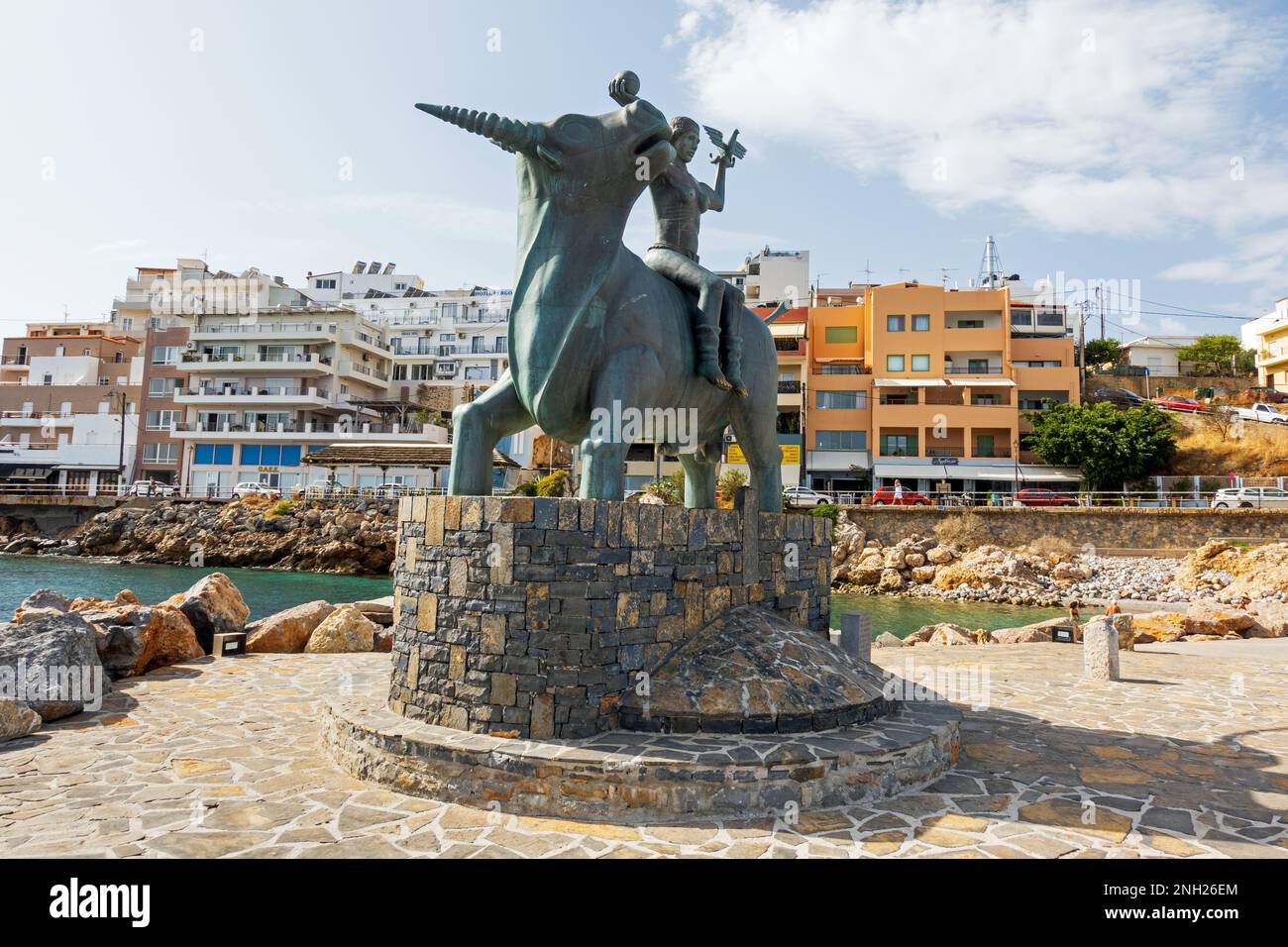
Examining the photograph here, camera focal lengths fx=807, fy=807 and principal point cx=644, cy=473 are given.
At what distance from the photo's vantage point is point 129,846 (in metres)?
4.41

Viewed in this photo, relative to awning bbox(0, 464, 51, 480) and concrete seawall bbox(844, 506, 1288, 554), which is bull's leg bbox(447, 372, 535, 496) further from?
awning bbox(0, 464, 51, 480)

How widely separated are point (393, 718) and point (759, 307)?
35.1 m

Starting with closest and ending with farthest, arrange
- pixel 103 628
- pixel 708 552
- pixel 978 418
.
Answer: pixel 708 552 → pixel 103 628 → pixel 978 418

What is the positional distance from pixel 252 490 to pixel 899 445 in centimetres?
3208

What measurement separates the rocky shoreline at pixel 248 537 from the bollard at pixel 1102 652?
27.7 meters

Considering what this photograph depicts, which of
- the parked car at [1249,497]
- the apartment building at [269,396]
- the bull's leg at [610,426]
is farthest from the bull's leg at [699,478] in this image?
the apartment building at [269,396]

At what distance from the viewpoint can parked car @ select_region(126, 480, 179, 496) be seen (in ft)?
133

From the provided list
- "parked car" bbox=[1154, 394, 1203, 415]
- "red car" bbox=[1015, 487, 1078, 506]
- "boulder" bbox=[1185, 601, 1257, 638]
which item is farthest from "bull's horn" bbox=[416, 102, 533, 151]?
"parked car" bbox=[1154, 394, 1203, 415]

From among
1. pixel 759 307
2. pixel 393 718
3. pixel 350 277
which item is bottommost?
pixel 393 718

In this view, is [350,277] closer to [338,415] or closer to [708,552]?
[338,415]

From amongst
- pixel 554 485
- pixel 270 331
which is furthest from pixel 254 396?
pixel 554 485

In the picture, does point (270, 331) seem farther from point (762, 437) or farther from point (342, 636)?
point (762, 437)

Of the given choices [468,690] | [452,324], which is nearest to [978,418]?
[452,324]

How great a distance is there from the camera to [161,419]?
45906 millimetres
